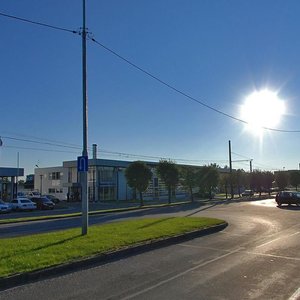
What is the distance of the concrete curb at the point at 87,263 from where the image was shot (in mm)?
7950

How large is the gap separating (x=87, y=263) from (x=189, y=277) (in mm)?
2541

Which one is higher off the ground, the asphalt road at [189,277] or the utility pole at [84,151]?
the utility pole at [84,151]

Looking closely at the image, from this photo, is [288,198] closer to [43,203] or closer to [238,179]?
[43,203]

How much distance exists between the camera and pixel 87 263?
9.75m

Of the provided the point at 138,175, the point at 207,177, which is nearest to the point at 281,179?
the point at 207,177

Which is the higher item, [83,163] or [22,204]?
[83,163]

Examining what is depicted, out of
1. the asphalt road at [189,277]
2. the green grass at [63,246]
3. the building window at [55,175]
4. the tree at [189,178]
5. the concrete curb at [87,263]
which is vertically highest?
the building window at [55,175]

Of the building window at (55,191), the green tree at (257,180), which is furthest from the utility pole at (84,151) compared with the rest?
the green tree at (257,180)

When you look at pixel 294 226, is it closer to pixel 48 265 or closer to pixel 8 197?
pixel 48 265

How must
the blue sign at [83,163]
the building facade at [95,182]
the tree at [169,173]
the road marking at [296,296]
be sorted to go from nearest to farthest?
the road marking at [296,296], the blue sign at [83,163], the tree at [169,173], the building facade at [95,182]

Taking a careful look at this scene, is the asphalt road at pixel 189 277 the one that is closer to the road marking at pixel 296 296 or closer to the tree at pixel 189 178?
the road marking at pixel 296 296

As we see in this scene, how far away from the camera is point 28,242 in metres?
12.2

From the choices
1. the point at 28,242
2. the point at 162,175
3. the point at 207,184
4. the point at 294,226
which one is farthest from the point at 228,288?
the point at 207,184

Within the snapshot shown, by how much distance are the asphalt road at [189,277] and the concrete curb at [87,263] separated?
0.25 metres
